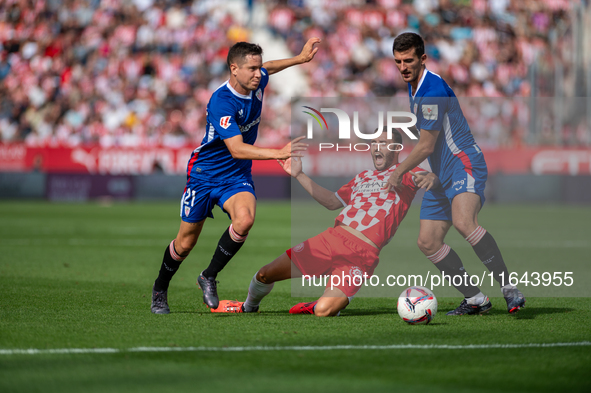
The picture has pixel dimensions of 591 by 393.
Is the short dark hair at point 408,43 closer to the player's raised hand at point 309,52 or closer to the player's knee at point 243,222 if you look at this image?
the player's raised hand at point 309,52

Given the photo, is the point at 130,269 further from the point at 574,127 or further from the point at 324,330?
the point at 574,127

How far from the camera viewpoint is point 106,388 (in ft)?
11.1

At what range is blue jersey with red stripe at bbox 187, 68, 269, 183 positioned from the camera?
5688 mm

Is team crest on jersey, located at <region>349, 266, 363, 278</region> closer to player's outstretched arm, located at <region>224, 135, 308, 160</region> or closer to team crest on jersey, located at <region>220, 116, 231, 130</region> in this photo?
player's outstretched arm, located at <region>224, 135, 308, 160</region>

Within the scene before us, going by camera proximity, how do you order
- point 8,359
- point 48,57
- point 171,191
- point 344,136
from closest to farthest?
point 8,359 < point 344,136 < point 171,191 < point 48,57

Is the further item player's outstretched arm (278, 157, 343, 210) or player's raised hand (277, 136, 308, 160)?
player's outstretched arm (278, 157, 343, 210)

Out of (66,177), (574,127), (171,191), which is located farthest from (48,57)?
(574,127)

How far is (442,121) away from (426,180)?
0.48m

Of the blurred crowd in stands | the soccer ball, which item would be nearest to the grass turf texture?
the soccer ball

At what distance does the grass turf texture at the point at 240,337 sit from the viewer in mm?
3549

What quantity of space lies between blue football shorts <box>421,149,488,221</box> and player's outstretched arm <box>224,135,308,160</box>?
1.29 meters

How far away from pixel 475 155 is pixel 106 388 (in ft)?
11.8

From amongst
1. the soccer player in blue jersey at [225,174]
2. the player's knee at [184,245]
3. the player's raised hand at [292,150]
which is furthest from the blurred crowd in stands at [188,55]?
the player's raised hand at [292,150]

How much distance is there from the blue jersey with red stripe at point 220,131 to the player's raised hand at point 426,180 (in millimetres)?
1413
